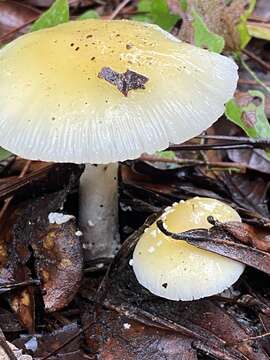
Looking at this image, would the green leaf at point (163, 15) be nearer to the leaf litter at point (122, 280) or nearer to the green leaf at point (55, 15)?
the leaf litter at point (122, 280)

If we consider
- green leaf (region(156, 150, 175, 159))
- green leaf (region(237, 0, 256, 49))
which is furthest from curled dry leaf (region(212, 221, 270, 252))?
green leaf (region(237, 0, 256, 49))

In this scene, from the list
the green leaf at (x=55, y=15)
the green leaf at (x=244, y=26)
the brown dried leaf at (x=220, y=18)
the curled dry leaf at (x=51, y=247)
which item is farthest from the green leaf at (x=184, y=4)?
the curled dry leaf at (x=51, y=247)

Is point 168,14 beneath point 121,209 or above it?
above

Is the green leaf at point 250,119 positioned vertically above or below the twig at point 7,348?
above

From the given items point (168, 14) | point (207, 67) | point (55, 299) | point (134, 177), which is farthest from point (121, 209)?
point (168, 14)

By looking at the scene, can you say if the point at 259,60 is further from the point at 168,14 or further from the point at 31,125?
the point at 31,125
